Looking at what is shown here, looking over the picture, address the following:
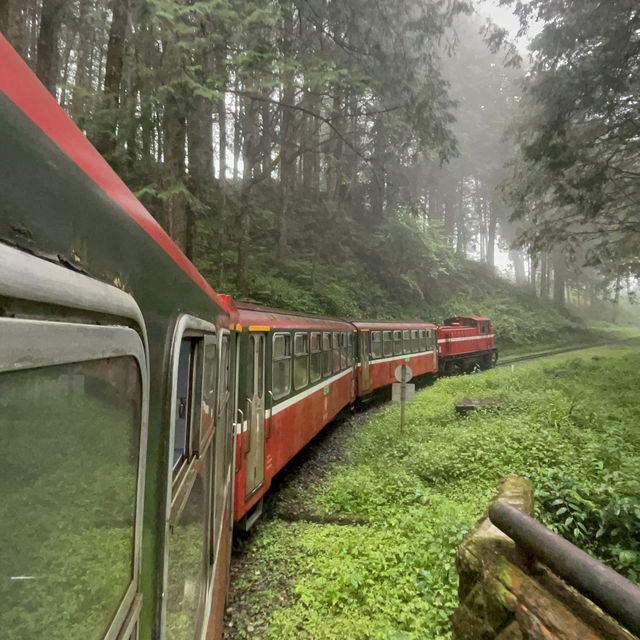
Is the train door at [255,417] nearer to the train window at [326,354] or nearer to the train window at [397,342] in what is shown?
the train window at [326,354]

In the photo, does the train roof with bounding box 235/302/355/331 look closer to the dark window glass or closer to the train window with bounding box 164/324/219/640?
the dark window glass

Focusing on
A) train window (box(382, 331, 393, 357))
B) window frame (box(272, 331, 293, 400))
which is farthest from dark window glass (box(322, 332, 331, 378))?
train window (box(382, 331, 393, 357))

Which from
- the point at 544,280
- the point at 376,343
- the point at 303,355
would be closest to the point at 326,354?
the point at 303,355

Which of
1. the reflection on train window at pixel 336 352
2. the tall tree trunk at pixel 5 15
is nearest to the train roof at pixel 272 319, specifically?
the reflection on train window at pixel 336 352

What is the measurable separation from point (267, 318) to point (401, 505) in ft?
10.4

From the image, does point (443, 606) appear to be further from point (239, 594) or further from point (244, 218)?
point (244, 218)

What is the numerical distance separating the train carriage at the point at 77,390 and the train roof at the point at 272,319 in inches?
148

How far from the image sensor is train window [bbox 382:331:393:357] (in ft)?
45.5

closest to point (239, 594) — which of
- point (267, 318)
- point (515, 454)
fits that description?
point (267, 318)

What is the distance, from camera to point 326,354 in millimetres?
8977

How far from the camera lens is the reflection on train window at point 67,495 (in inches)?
24.8

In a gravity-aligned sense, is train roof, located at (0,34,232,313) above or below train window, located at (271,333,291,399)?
above

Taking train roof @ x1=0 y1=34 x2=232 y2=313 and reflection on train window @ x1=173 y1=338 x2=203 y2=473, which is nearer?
train roof @ x1=0 y1=34 x2=232 y2=313

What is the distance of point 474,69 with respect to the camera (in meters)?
44.6
